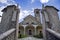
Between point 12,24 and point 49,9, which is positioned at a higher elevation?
point 49,9

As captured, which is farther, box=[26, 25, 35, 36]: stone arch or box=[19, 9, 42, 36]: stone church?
box=[26, 25, 35, 36]: stone arch

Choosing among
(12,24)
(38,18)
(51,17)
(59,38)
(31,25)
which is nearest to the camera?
(59,38)

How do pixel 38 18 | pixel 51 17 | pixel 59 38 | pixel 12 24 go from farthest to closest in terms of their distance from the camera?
pixel 38 18, pixel 51 17, pixel 12 24, pixel 59 38

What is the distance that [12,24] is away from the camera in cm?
958

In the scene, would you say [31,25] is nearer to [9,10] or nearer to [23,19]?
[23,19]

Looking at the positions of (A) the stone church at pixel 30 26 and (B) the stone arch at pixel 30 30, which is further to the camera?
(B) the stone arch at pixel 30 30

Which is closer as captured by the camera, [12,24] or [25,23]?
[12,24]

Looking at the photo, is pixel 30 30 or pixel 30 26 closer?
pixel 30 26

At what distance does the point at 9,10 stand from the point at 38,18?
21.8 meters

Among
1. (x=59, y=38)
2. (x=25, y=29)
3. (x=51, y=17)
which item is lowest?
(x=25, y=29)

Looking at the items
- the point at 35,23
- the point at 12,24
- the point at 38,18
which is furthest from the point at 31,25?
the point at 12,24

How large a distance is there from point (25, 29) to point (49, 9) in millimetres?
19006

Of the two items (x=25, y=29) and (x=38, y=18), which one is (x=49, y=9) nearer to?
(x=25, y=29)

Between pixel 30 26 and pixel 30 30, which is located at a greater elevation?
pixel 30 26
